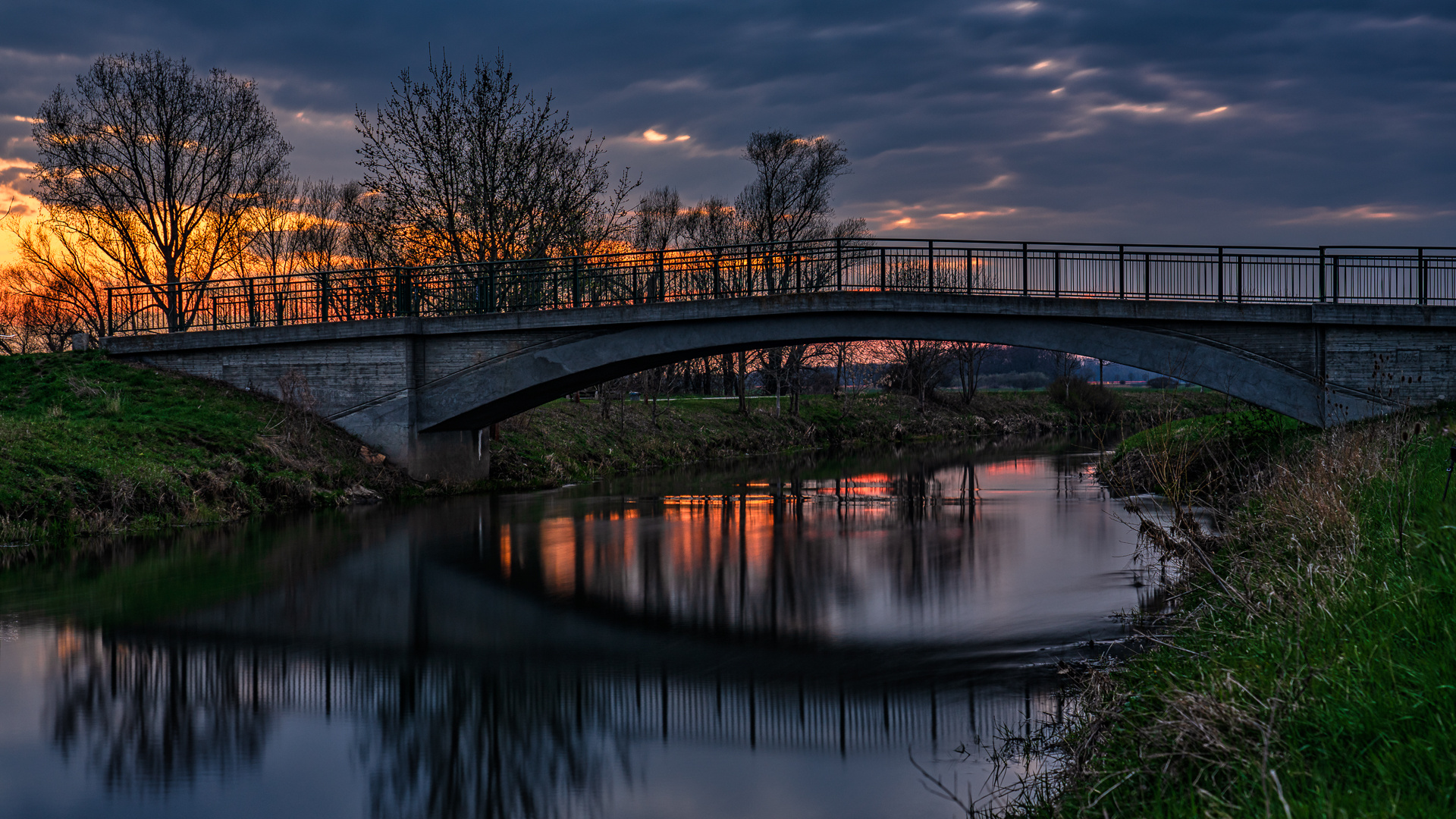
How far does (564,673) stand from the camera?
1006cm

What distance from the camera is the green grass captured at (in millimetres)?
17281

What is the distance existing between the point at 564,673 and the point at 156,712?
3438 millimetres

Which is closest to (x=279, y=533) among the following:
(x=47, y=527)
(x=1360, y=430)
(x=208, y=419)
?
(x=47, y=527)

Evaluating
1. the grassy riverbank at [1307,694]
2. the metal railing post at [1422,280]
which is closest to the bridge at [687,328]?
the metal railing post at [1422,280]

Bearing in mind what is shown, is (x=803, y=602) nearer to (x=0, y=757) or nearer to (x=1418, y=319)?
(x=0, y=757)

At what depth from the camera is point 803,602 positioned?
13.2m

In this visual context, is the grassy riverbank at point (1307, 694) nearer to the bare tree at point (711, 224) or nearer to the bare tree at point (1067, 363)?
the bare tree at point (1067, 363)

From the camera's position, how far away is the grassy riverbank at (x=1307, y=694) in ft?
13.9

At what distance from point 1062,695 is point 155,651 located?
886 centimetres

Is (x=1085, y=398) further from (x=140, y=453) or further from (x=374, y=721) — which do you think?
(x=374, y=721)

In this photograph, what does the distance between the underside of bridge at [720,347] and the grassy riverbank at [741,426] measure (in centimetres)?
145

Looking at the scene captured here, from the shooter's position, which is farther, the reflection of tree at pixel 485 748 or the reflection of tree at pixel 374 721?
the reflection of tree at pixel 374 721

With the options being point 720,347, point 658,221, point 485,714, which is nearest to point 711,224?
point 658,221


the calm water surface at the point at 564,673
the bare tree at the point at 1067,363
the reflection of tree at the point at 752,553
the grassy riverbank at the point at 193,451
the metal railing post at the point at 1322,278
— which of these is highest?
the metal railing post at the point at 1322,278
